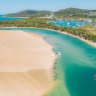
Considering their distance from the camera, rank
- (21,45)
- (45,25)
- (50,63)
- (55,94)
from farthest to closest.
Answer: (45,25)
(21,45)
(50,63)
(55,94)

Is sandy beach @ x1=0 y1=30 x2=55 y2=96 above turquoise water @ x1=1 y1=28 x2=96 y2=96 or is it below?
above

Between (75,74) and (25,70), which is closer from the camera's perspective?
(25,70)

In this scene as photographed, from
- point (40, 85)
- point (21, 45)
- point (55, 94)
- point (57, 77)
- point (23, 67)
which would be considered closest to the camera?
point (55, 94)

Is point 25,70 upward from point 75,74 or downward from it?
upward

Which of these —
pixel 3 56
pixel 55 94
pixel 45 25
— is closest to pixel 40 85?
pixel 55 94

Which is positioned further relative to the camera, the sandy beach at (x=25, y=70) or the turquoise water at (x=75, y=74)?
the turquoise water at (x=75, y=74)

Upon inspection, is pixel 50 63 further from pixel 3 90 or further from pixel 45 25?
pixel 45 25

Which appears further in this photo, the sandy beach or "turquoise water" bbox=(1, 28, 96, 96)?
"turquoise water" bbox=(1, 28, 96, 96)

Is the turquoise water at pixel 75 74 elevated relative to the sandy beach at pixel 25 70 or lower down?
lower down
